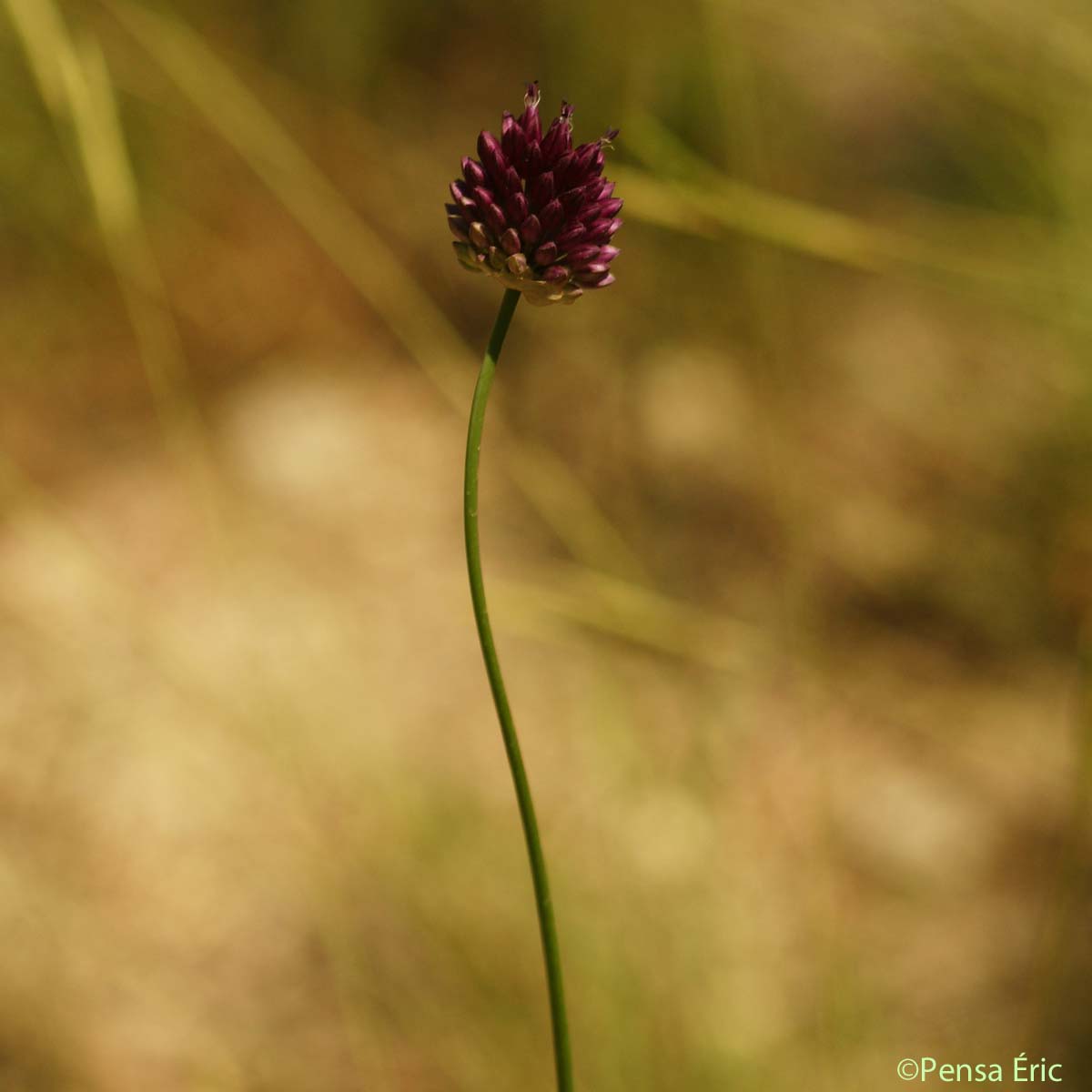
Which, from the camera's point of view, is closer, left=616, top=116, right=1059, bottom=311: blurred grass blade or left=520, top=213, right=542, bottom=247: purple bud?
left=520, top=213, right=542, bottom=247: purple bud

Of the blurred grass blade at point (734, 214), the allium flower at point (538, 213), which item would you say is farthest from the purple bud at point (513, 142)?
the blurred grass blade at point (734, 214)

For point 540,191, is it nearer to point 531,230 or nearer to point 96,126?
point 531,230

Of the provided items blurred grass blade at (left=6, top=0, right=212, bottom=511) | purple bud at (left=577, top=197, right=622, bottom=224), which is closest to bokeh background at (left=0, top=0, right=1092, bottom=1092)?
blurred grass blade at (left=6, top=0, right=212, bottom=511)

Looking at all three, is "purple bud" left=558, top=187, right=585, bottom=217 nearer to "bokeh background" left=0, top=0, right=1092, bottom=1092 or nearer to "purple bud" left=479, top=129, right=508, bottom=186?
"purple bud" left=479, top=129, right=508, bottom=186

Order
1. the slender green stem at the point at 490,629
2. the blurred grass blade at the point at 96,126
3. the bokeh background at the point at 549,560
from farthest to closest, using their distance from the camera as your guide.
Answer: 1. the bokeh background at the point at 549,560
2. the blurred grass blade at the point at 96,126
3. the slender green stem at the point at 490,629

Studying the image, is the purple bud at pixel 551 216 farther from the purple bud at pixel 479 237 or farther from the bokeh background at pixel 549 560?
the bokeh background at pixel 549 560

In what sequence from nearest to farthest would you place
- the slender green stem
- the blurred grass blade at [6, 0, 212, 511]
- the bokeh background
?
the slender green stem
the blurred grass blade at [6, 0, 212, 511]
the bokeh background

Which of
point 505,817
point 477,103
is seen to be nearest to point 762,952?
point 505,817

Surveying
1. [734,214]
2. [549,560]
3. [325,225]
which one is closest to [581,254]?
[734,214]
